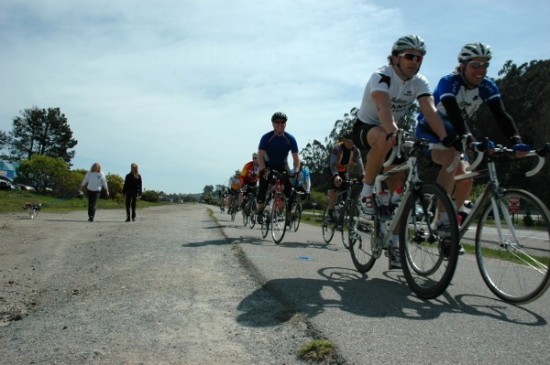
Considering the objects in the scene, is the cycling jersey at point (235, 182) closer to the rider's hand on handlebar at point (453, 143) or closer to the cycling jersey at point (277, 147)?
the cycling jersey at point (277, 147)

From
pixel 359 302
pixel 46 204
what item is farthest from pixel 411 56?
pixel 46 204

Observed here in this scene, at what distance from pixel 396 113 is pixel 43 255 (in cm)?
485

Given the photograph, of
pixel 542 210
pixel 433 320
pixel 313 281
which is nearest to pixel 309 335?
pixel 433 320

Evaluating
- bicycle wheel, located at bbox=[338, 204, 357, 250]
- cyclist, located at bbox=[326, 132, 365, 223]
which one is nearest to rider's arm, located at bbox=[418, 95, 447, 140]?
bicycle wheel, located at bbox=[338, 204, 357, 250]

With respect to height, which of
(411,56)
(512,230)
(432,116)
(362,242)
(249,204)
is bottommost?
(362,242)

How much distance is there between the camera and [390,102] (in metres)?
4.52

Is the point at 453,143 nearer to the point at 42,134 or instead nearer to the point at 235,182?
the point at 235,182

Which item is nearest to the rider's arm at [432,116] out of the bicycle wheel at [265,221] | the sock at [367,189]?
the sock at [367,189]

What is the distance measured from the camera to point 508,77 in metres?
61.4

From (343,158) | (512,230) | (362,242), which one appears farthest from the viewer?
(343,158)

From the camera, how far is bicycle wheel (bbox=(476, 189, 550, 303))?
340 centimetres

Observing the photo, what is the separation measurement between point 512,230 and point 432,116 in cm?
122

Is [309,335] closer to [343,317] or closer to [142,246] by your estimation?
[343,317]

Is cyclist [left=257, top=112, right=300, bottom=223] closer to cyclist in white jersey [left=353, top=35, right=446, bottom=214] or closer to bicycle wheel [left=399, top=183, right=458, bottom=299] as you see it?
cyclist in white jersey [left=353, top=35, right=446, bottom=214]
